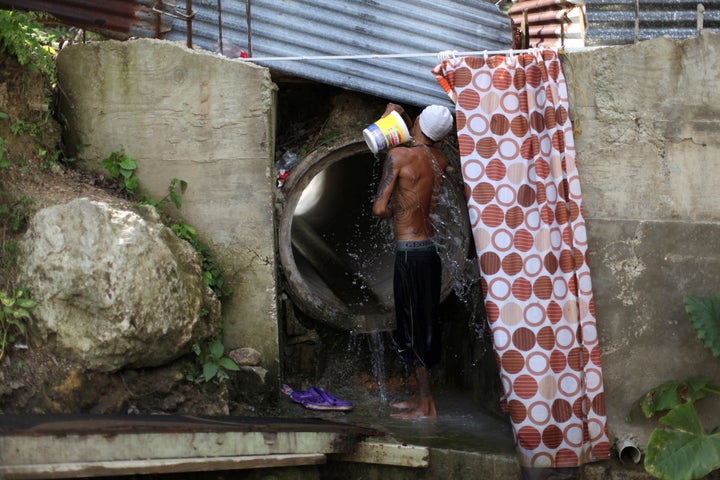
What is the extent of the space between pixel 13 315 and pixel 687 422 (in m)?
4.32

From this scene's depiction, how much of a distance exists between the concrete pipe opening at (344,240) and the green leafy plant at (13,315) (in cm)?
261

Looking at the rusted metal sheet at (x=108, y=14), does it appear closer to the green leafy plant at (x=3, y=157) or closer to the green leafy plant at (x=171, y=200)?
the green leafy plant at (x=171, y=200)

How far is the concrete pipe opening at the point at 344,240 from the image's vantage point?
→ 7879mm

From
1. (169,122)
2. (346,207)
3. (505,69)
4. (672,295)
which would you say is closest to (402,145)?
(505,69)

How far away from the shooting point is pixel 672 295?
6375 millimetres

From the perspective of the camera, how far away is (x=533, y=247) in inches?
241

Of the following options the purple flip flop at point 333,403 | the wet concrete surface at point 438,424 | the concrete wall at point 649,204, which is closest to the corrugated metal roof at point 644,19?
the concrete wall at point 649,204

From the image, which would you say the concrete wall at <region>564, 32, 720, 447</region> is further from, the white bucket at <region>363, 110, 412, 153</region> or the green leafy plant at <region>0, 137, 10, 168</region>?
the green leafy plant at <region>0, 137, 10, 168</region>

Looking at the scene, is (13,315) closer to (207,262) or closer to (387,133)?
(207,262)

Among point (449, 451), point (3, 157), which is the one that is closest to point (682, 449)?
point (449, 451)

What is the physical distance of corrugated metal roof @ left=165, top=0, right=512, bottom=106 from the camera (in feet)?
24.1

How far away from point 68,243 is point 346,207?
583 cm

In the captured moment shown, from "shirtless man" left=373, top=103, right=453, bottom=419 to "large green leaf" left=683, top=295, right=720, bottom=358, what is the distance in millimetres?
1888

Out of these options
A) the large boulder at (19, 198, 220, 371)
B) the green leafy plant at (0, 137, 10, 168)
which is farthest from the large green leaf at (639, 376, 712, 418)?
the green leafy plant at (0, 137, 10, 168)
